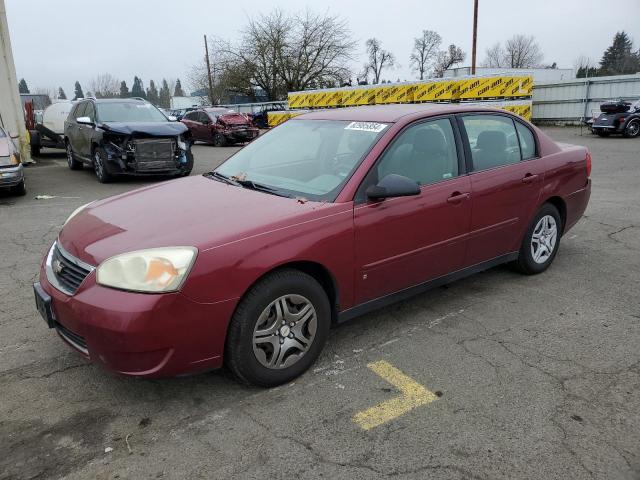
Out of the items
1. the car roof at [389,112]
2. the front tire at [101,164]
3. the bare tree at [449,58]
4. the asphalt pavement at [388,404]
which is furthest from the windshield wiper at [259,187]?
the bare tree at [449,58]

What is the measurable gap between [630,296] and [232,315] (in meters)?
3.45

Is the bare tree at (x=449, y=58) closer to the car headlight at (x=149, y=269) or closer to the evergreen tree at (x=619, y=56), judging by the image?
the evergreen tree at (x=619, y=56)

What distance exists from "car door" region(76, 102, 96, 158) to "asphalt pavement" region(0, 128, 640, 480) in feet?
24.1

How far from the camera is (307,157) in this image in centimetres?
381

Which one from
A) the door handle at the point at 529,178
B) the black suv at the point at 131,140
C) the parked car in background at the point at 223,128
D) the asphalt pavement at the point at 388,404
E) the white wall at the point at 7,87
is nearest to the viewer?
the asphalt pavement at the point at 388,404

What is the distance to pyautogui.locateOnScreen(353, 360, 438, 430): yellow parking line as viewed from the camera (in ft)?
9.04

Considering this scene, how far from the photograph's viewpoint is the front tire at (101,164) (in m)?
10.5

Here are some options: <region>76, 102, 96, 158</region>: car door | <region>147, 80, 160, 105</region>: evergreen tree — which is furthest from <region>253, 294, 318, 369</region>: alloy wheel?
<region>147, 80, 160, 105</region>: evergreen tree

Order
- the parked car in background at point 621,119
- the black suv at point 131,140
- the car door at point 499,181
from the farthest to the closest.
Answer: the parked car in background at point 621,119, the black suv at point 131,140, the car door at point 499,181

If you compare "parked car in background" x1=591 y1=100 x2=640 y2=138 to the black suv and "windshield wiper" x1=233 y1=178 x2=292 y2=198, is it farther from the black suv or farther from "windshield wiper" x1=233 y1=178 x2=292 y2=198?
"windshield wiper" x1=233 y1=178 x2=292 y2=198

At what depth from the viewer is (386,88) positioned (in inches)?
915

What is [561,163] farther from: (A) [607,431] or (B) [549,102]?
(B) [549,102]

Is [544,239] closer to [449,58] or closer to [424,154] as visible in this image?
[424,154]

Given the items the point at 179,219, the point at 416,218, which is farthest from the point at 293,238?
the point at 416,218
